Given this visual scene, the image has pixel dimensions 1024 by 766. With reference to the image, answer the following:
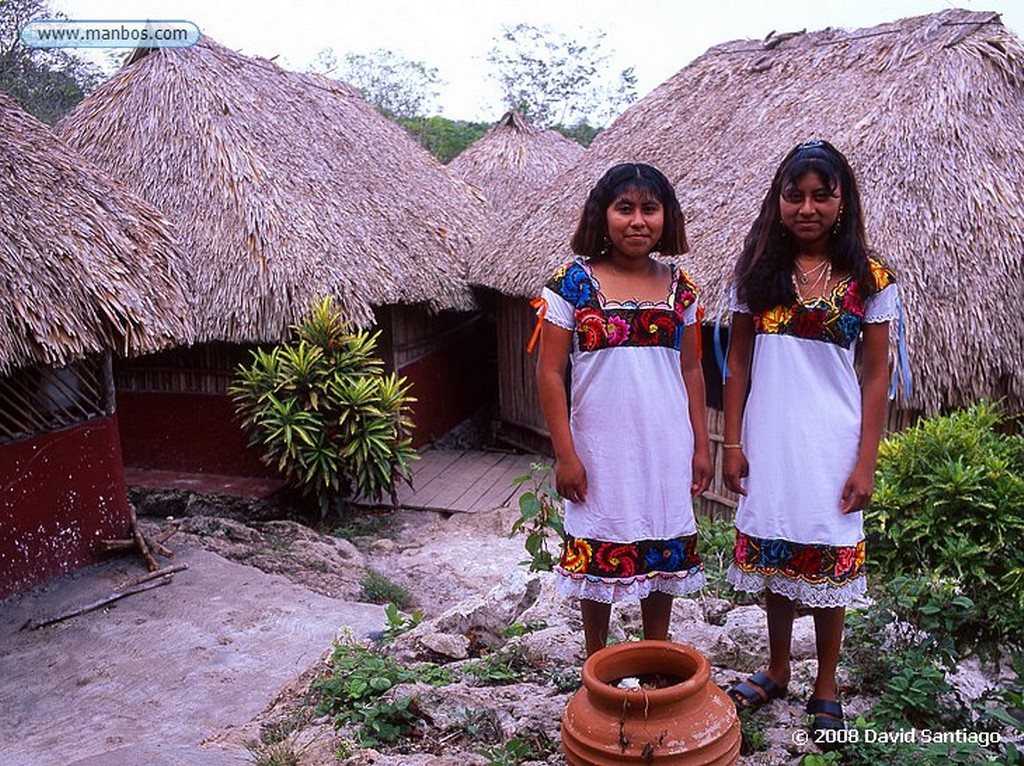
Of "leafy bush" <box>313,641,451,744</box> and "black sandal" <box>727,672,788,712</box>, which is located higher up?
"black sandal" <box>727,672,788,712</box>

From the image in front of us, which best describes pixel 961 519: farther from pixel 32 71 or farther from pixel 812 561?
pixel 32 71

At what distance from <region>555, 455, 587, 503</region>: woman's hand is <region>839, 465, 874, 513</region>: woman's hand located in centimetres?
68

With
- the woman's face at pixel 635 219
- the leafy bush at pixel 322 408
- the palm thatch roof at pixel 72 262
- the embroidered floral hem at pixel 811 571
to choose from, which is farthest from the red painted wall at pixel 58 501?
the embroidered floral hem at pixel 811 571

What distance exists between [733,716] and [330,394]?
5578 mm

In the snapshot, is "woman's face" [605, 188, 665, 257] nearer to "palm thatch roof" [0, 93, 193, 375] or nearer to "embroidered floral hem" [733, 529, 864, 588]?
"embroidered floral hem" [733, 529, 864, 588]

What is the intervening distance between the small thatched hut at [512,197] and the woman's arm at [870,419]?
639 cm

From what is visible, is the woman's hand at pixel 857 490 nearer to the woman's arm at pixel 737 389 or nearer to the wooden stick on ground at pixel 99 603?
the woman's arm at pixel 737 389

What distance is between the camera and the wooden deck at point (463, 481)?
786 centimetres

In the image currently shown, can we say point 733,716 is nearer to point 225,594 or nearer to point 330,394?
point 225,594

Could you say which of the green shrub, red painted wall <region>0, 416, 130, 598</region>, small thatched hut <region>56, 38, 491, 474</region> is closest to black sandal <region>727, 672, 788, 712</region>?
the green shrub

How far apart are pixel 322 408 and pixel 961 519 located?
5.16 metres

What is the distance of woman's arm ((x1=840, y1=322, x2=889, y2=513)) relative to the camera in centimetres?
229

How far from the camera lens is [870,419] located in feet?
7.55

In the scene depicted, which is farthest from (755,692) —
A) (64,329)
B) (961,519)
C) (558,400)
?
(64,329)
